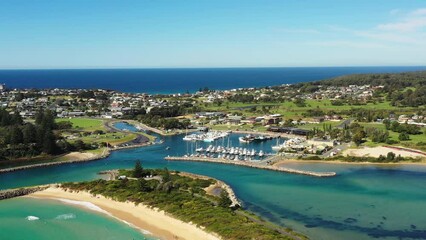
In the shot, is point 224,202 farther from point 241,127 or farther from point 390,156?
point 241,127

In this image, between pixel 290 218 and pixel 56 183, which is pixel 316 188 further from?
pixel 56 183

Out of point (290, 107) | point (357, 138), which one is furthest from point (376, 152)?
point (290, 107)

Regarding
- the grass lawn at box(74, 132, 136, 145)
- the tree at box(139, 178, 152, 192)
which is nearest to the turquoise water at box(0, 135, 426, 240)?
the grass lawn at box(74, 132, 136, 145)

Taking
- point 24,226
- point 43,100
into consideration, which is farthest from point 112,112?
point 24,226

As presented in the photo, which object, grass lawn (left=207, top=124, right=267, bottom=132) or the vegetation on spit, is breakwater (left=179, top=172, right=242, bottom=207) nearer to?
the vegetation on spit

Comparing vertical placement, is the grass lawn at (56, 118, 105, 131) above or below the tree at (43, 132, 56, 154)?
below

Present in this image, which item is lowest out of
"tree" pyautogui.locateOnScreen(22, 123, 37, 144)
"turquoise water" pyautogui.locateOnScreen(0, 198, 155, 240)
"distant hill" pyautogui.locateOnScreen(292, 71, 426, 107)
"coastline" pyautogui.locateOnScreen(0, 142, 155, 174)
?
"coastline" pyautogui.locateOnScreen(0, 142, 155, 174)
